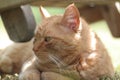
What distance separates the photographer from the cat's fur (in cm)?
300

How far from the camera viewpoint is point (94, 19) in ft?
19.1

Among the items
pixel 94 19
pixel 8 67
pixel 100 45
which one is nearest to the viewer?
pixel 100 45

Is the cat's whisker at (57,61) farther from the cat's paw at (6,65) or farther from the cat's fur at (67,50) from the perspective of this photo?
the cat's paw at (6,65)

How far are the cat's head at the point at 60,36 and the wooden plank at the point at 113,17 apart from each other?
2.04 metres

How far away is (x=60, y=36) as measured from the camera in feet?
9.85

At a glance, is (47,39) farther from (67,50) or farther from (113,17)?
(113,17)

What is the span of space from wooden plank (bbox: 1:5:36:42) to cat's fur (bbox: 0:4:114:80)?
66 centimetres

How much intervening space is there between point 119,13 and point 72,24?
205 centimetres

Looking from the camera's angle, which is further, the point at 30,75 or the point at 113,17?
the point at 113,17

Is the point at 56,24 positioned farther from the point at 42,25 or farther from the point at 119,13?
the point at 119,13

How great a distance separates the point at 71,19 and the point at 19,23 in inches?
35.8

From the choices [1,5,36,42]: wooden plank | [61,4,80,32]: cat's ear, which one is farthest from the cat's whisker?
[1,5,36,42]: wooden plank

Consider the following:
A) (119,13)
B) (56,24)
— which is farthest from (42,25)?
(119,13)

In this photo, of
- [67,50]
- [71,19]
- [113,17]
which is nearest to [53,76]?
[67,50]
